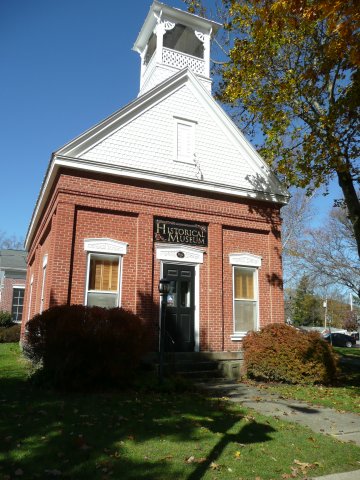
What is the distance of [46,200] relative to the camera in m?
15.0

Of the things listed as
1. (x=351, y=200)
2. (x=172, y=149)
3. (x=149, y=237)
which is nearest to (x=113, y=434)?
(x=149, y=237)

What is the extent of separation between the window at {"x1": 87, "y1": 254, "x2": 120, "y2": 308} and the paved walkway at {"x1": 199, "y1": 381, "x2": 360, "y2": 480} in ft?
11.3

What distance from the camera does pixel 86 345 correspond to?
8820 mm

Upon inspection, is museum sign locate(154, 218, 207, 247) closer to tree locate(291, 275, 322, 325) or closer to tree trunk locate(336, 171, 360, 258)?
tree trunk locate(336, 171, 360, 258)

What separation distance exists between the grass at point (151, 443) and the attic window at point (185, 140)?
8.01 metres

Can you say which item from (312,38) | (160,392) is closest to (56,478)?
(160,392)

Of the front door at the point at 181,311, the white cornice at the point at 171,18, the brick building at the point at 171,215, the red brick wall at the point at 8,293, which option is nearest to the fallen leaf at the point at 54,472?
the brick building at the point at 171,215

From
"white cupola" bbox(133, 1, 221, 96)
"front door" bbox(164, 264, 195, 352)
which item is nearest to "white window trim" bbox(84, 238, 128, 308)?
"front door" bbox(164, 264, 195, 352)

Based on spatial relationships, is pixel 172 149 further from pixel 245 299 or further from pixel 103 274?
pixel 245 299

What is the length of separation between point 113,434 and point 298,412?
389cm

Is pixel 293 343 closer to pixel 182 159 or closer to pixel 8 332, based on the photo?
pixel 182 159

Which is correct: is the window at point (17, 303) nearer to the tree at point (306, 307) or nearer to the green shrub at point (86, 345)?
the green shrub at point (86, 345)

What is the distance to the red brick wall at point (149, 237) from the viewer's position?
37.9ft

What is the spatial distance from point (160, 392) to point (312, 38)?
1139 centimetres
